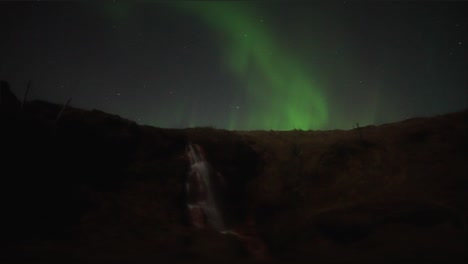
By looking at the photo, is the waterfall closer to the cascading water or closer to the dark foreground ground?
the cascading water

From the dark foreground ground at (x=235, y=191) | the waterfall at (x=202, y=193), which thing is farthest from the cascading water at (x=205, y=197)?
the dark foreground ground at (x=235, y=191)

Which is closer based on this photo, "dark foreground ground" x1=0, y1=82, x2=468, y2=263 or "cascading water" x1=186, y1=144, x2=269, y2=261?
"dark foreground ground" x1=0, y1=82, x2=468, y2=263

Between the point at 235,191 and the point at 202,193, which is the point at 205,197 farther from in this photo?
the point at 235,191

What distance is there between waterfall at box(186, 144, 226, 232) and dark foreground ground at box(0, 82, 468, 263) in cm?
66

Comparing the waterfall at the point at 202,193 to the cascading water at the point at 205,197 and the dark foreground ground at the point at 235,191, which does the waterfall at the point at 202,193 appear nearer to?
the cascading water at the point at 205,197

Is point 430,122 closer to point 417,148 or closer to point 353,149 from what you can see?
point 417,148

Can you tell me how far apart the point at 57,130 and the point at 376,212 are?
19.2 meters

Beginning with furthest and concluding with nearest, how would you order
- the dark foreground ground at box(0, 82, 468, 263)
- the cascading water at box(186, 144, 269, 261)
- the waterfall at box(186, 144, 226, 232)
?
the waterfall at box(186, 144, 226, 232) < the cascading water at box(186, 144, 269, 261) < the dark foreground ground at box(0, 82, 468, 263)

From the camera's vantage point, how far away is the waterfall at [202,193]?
2338 centimetres

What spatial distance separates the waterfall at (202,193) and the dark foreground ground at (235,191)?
659mm

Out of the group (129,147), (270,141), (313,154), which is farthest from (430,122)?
(129,147)

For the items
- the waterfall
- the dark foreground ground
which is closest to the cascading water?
the waterfall

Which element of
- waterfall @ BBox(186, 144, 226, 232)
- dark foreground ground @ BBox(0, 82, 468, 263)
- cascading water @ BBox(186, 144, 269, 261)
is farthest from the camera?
waterfall @ BBox(186, 144, 226, 232)

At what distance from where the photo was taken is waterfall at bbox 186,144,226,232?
23375 millimetres
